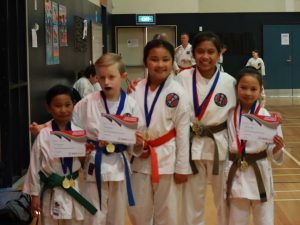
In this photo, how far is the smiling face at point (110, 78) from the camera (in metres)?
3.25

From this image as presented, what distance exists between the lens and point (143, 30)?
62.9 feet

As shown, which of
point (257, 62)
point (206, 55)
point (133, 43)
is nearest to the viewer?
point (206, 55)

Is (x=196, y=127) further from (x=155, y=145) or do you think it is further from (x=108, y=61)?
(x=108, y=61)

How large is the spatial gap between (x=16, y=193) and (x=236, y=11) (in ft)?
50.7

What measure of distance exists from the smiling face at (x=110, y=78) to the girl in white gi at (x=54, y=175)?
243 millimetres

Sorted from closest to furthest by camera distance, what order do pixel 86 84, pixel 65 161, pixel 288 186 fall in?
pixel 65 161
pixel 288 186
pixel 86 84

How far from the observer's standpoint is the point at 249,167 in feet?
11.2

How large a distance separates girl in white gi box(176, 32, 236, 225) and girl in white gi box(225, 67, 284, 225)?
3.6 inches

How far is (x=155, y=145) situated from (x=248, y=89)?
0.74 meters

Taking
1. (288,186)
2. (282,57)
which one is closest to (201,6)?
(282,57)

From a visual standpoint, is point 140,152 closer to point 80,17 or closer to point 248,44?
point 80,17

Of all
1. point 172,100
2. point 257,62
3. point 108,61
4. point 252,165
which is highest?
point 257,62

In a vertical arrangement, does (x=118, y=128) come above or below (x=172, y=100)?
below

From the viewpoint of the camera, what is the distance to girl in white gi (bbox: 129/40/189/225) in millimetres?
3414
